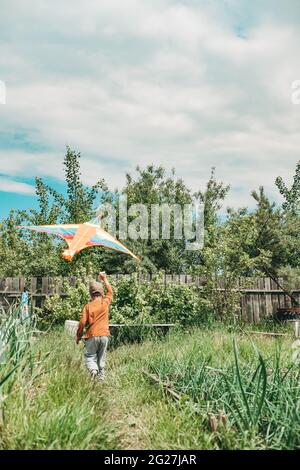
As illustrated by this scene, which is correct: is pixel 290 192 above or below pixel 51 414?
above

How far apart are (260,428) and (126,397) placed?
1732mm

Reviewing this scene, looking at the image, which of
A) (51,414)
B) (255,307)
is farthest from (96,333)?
(255,307)

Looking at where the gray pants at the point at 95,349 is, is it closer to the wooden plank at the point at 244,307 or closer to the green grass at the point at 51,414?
the green grass at the point at 51,414

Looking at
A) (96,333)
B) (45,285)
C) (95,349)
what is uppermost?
(45,285)

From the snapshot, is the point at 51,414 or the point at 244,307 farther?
the point at 244,307

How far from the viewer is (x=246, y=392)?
3580mm

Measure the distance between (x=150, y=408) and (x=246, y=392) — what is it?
1.02 metres

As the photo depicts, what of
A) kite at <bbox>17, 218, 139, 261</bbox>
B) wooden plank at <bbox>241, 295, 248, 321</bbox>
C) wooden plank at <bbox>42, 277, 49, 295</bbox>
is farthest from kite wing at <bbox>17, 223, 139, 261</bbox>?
wooden plank at <bbox>241, 295, 248, 321</bbox>

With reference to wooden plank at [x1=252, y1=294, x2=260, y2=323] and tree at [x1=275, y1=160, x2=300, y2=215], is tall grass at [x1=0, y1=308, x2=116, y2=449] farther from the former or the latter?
tree at [x1=275, y1=160, x2=300, y2=215]

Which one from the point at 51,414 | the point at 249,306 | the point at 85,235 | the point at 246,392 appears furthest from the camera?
the point at 249,306

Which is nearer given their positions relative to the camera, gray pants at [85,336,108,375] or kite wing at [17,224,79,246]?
gray pants at [85,336,108,375]

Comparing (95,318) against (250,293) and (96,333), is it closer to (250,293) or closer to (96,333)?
(96,333)

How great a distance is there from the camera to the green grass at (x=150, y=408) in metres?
2.90

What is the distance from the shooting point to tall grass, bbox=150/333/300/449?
307cm
